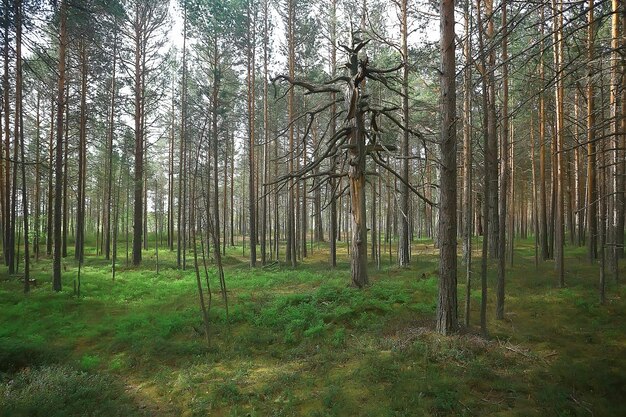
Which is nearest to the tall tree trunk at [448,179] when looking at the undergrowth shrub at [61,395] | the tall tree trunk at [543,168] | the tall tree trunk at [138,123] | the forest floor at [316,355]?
the forest floor at [316,355]

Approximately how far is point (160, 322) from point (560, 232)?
13.7 metres

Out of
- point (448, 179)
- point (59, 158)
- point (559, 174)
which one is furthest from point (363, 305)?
point (59, 158)

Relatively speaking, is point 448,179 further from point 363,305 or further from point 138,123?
point 138,123

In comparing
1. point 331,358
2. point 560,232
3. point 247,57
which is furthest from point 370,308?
point 247,57

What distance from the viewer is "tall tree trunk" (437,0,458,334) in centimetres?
684

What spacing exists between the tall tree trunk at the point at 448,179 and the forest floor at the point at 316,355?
778mm

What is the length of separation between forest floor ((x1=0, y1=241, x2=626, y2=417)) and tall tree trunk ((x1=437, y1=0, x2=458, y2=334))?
Answer: 0.78 metres

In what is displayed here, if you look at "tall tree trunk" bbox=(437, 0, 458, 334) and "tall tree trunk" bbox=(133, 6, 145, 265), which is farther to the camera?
"tall tree trunk" bbox=(133, 6, 145, 265)

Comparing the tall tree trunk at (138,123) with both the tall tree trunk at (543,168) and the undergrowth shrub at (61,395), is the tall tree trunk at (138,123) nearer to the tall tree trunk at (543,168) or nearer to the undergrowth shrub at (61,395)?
the undergrowth shrub at (61,395)

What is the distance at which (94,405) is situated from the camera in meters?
5.67

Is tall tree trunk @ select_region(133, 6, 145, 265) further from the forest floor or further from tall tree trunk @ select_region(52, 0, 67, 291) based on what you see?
the forest floor

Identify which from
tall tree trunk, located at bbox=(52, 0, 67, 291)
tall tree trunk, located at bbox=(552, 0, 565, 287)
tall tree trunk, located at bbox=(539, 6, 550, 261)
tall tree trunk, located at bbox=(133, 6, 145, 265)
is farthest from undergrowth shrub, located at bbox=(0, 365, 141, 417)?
tall tree trunk, located at bbox=(539, 6, 550, 261)

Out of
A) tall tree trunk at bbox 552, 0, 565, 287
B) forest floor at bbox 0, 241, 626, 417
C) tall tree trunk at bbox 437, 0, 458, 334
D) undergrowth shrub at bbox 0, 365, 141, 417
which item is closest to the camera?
forest floor at bbox 0, 241, 626, 417

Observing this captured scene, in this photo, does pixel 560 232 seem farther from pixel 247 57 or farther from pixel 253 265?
pixel 247 57
